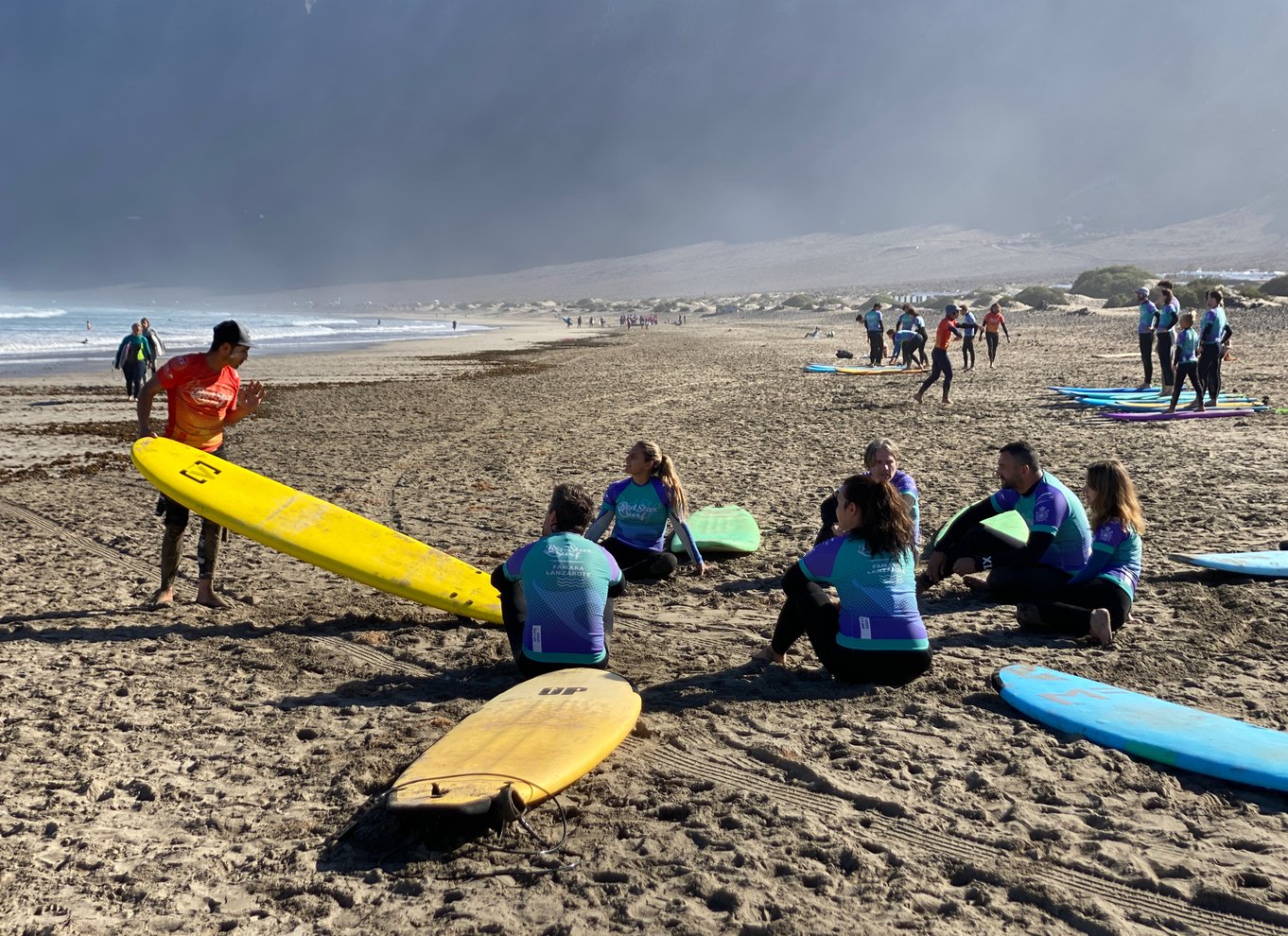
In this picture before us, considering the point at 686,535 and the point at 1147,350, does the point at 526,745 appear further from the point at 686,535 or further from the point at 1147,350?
the point at 1147,350

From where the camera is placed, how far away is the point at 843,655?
4.64m

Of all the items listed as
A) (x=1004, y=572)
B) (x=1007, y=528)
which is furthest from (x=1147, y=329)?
(x=1004, y=572)

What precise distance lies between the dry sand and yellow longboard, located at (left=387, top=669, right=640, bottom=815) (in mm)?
157

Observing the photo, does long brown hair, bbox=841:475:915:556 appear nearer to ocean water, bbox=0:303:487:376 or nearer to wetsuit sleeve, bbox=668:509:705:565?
wetsuit sleeve, bbox=668:509:705:565

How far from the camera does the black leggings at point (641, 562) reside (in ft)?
21.5

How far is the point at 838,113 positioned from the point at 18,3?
12906cm

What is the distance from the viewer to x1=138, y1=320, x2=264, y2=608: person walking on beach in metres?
5.75

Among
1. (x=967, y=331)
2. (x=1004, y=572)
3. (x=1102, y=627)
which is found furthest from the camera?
(x=967, y=331)

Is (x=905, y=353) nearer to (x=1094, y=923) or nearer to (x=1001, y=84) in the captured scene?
(x=1094, y=923)

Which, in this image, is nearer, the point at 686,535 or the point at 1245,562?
the point at 1245,562

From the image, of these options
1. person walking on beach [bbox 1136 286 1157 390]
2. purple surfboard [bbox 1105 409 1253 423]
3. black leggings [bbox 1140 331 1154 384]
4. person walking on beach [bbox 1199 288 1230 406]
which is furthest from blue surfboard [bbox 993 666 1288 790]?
black leggings [bbox 1140 331 1154 384]

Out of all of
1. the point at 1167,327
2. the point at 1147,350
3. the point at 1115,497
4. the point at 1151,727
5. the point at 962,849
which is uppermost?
the point at 1167,327

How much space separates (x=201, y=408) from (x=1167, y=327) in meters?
13.6

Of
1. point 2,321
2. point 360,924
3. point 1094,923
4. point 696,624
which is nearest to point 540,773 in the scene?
point 360,924
